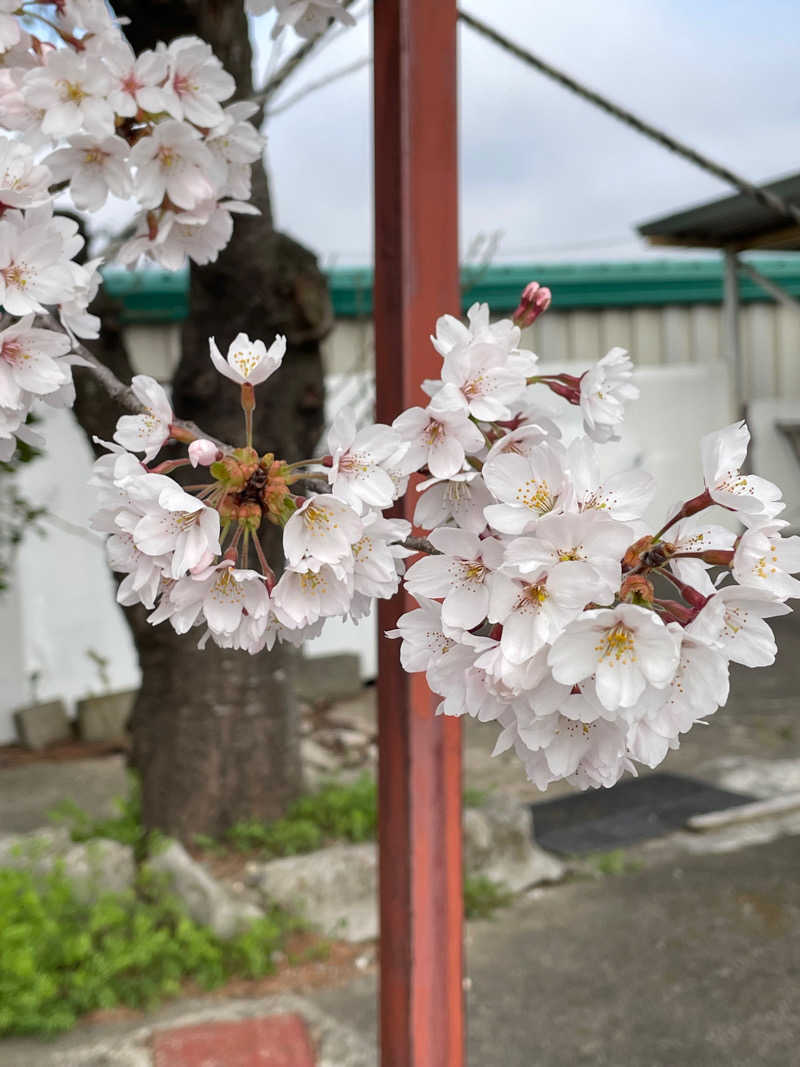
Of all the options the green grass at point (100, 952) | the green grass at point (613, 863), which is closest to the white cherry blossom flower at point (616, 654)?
the green grass at point (100, 952)

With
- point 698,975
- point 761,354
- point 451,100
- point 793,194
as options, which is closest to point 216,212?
point 451,100

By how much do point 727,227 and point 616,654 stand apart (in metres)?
5.76

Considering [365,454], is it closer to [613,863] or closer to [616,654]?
[616,654]

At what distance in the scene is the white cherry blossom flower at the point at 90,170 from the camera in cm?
96

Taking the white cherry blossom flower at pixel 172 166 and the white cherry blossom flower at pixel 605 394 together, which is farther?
the white cherry blossom flower at pixel 172 166

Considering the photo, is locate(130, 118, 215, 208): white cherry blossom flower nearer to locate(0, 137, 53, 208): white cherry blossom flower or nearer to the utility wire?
locate(0, 137, 53, 208): white cherry blossom flower

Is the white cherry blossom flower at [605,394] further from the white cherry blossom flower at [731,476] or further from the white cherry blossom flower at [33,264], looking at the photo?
the white cherry blossom flower at [33,264]

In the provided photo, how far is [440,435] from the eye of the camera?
676mm

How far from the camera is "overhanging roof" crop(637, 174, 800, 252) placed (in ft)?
17.5

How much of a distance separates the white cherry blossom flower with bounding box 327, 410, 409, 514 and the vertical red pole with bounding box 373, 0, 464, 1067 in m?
0.70

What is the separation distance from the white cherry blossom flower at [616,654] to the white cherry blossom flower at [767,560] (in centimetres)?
7

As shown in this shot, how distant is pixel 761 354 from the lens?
6844 millimetres

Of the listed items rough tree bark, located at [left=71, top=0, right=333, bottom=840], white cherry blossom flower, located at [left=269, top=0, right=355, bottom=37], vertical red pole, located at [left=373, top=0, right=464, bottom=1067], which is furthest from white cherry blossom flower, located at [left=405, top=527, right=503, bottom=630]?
rough tree bark, located at [left=71, top=0, right=333, bottom=840]

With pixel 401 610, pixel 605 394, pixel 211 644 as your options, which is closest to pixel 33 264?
pixel 605 394
